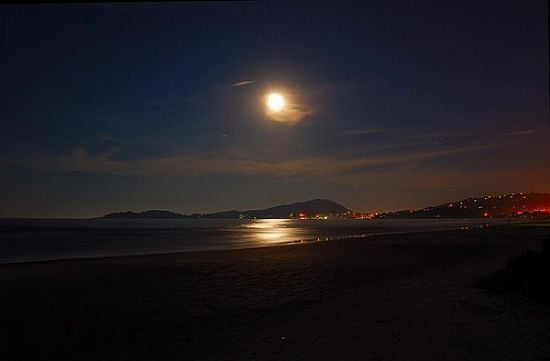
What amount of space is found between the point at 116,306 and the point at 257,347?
18.2 ft

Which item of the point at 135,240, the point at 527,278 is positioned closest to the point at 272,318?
the point at 527,278

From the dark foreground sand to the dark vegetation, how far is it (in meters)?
0.42

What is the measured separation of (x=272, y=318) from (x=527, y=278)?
638 cm

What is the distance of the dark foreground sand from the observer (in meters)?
7.10

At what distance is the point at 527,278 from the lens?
35.5ft

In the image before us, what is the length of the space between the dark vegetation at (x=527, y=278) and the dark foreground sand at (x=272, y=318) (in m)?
0.42

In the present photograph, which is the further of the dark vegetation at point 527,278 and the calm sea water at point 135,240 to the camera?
the calm sea water at point 135,240

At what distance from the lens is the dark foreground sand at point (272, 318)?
7.10m

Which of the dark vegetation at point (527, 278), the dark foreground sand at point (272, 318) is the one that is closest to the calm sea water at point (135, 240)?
the dark foreground sand at point (272, 318)

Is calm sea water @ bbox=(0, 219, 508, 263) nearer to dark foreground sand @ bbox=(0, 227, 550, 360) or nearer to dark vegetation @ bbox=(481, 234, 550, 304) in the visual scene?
dark foreground sand @ bbox=(0, 227, 550, 360)

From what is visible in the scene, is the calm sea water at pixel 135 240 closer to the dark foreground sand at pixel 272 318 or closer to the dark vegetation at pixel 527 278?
the dark foreground sand at pixel 272 318

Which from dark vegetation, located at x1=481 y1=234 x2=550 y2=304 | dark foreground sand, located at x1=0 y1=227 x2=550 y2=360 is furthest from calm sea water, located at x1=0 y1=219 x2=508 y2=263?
dark vegetation, located at x1=481 y1=234 x2=550 y2=304

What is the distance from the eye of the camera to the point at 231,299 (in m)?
11.9

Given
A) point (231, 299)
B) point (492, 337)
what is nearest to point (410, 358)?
point (492, 337)
